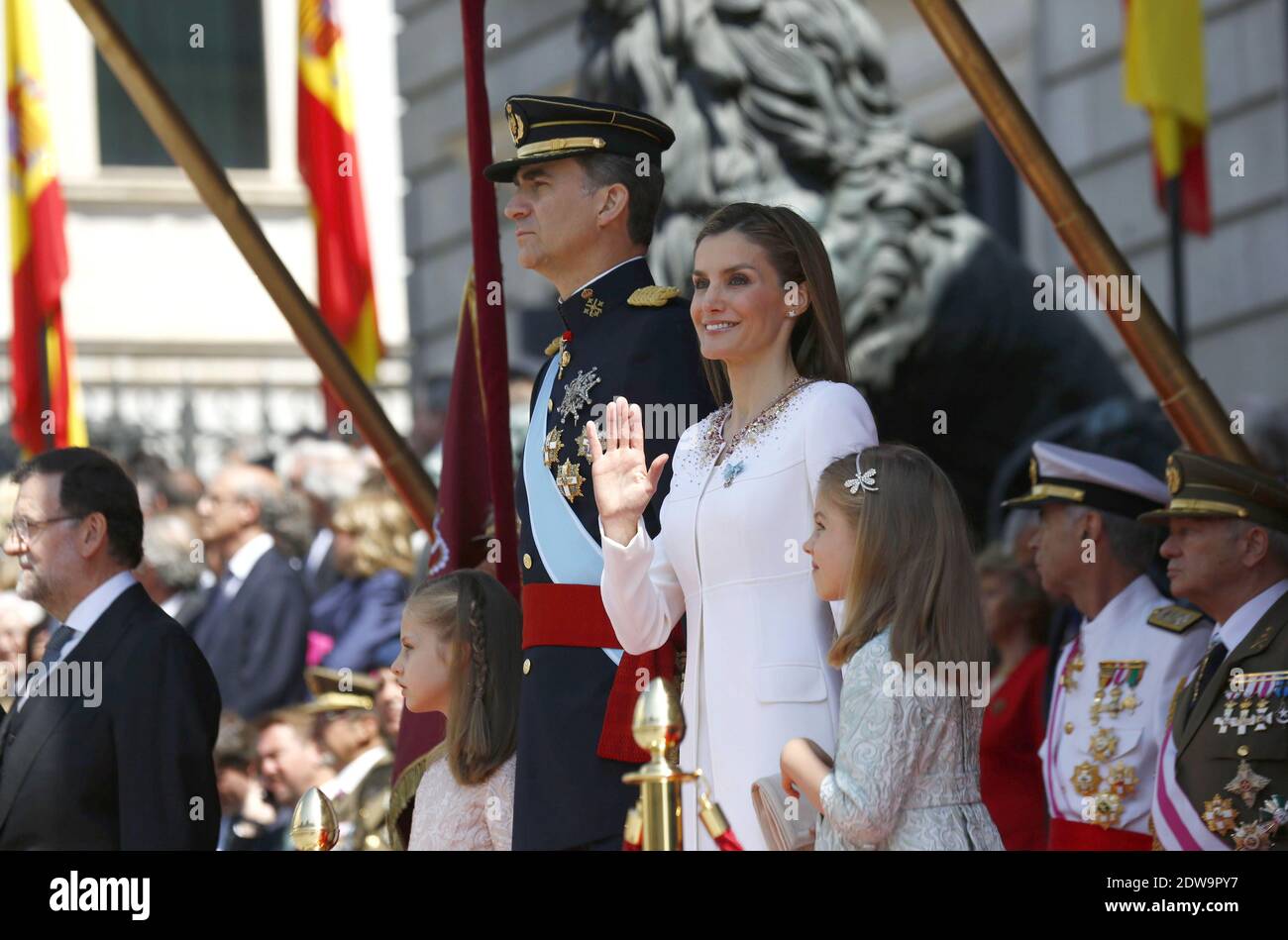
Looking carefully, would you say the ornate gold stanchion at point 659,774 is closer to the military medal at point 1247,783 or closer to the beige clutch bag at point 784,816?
the beige clutch bag at point 784,816

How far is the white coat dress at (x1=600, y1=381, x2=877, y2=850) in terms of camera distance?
15.5 feet

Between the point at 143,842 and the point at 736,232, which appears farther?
the point at 143,842

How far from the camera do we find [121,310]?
1659 centimetres

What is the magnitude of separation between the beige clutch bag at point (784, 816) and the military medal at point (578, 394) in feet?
3.35

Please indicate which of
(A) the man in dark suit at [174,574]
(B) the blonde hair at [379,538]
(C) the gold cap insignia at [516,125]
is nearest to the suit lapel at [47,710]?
(C) the gold cap insignia at [516,125]

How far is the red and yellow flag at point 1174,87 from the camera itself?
377 inches

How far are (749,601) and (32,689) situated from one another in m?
1.72

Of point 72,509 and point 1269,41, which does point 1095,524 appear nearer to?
point 72,509

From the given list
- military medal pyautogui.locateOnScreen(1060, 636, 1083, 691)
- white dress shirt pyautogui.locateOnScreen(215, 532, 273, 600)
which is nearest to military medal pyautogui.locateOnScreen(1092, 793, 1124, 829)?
military medal pyautogui.locateOnScreen(1060, 636, 1083, 691)

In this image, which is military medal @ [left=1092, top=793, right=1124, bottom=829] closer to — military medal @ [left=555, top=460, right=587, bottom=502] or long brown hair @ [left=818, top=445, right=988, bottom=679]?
military medal @ [left=555, top=460, right=587, bottom=502]

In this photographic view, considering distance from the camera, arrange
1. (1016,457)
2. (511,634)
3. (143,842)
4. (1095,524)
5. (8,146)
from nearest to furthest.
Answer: (143,842), (511,634), (1095,524), (1016,457), (8,146)

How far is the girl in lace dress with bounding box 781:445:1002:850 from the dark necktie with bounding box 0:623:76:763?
185cm

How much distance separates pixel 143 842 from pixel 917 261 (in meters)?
5.21
